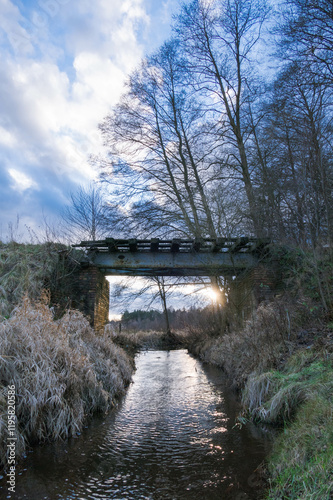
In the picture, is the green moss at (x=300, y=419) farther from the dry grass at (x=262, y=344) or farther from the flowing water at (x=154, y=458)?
the dry grass at (x=262, y=344)

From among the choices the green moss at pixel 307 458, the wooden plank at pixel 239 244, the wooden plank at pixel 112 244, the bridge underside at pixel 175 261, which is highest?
the wooden plank at pixel 112 244

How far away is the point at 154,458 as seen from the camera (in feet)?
12.2

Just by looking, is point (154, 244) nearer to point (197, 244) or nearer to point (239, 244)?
point (197, 244)

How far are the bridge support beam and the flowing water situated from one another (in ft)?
14.2

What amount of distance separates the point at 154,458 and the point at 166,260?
23.1 feet

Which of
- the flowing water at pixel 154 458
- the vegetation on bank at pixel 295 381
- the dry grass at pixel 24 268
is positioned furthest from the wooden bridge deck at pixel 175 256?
the flowing water at pixel 154 458

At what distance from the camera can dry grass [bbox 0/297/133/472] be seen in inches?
159

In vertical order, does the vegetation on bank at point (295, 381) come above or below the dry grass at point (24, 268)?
below

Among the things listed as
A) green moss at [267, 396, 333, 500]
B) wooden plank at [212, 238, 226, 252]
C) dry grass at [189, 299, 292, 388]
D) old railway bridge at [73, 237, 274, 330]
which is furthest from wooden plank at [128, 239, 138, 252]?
green moss at [267, 396, 333, 500]

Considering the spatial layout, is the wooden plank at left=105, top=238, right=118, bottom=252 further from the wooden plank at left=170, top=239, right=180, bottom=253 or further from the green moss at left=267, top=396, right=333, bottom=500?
the green moss at left=267, top=396, right=333, bottom=500

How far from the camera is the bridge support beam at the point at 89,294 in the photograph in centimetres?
977

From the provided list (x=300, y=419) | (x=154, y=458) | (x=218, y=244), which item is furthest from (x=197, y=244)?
(x=154, y=458)

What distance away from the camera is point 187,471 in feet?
11.0

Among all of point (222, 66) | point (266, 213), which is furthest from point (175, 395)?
point (222, 66)
